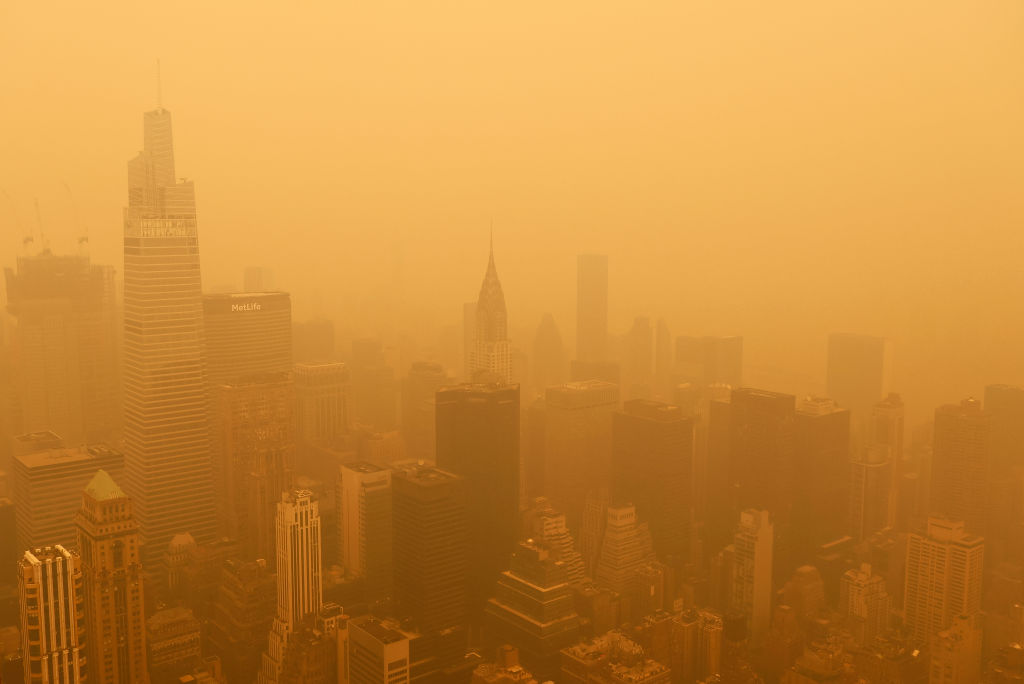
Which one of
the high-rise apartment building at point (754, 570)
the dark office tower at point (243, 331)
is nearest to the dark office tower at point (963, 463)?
the high-rise apartment building at point (754, 570)

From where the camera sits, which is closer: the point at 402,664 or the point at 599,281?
the point at 402,664

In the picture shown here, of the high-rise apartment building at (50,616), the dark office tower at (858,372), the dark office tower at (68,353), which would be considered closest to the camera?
the high-rise apartment building at (50,616)

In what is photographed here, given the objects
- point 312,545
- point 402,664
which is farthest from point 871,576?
point 312,545

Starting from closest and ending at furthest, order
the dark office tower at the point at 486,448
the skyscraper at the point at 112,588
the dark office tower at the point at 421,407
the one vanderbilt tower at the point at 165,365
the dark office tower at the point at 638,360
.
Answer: the skyscraper at the point at 112,588, the one vanderbilt tower at the point at 165,365, the dark office tower at the point at 486,448, the dark office tower at the point at 638,360, the dark office tower at the point at 421,407

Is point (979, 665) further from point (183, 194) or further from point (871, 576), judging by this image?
point (183, 194)

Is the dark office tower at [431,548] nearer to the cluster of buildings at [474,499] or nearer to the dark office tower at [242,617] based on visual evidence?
the cluster of buildings at [474,499]

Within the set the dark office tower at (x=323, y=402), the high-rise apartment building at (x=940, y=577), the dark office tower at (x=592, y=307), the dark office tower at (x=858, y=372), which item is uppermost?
the dark office tower at (x=592, y=307)

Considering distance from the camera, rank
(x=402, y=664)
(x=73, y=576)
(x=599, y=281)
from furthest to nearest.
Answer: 1. (x=599, y=281)
2. (x=402, y=664)
3. (x=73, y=576)
